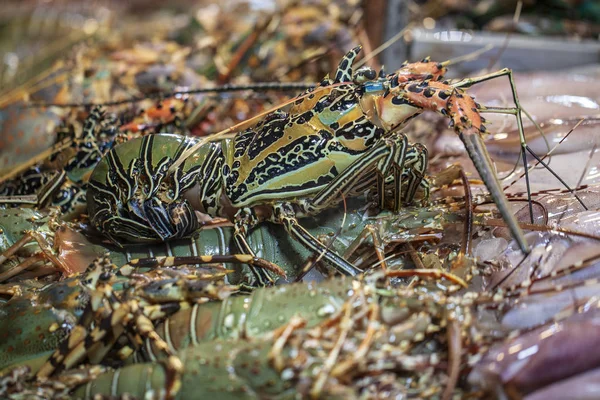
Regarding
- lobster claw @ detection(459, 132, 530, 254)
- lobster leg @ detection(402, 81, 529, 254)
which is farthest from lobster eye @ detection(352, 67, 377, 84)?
lobster claw @ detection(459, 132, 530, 254)

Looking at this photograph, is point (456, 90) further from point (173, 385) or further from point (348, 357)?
point (173, 385)

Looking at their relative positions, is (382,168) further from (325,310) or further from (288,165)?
(325,310)

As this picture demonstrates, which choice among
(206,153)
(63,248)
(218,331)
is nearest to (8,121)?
(63,248)

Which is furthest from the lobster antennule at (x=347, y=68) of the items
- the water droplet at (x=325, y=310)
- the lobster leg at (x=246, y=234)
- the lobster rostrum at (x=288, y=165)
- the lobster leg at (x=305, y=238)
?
the water droplet at (x=325, y=310)

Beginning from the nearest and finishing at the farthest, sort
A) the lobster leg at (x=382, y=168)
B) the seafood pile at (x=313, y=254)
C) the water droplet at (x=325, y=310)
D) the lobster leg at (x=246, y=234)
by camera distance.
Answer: the seafood pile at (x=313, y=254)
the water droplet at (x=325, y=310)
the lobster leg at (x=382, y=168)
the lobster leg at (x=246, y=234)

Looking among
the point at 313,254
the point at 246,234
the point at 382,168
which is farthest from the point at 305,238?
the point at 382,168

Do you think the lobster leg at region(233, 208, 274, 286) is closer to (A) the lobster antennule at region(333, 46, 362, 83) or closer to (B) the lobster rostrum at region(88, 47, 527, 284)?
(B) the lobster rostrum at region(88, 47, 527, 284)

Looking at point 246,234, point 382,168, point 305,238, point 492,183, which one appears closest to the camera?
point 492,183

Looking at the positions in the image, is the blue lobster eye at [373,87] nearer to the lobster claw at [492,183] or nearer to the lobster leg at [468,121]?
the lobster leg at [468,121]
